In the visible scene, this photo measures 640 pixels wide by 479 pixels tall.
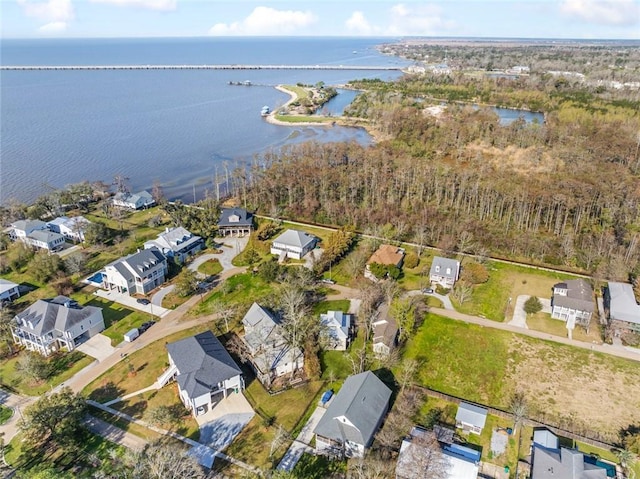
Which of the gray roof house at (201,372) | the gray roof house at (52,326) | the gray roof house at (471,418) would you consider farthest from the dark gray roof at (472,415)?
the gray roof house at (52,326)

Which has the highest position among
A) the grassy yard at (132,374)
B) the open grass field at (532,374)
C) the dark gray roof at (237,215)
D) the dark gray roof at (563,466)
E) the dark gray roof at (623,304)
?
the dark gray roof at (237,215)

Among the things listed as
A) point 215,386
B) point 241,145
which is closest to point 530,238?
point 215,386

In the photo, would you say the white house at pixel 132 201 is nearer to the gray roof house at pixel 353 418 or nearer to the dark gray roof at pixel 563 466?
the gray roof house at pixel 353 418

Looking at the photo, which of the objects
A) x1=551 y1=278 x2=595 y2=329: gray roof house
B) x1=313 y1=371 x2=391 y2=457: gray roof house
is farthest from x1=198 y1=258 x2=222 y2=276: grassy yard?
x1=551 y1=278 x2=595 y2=329: gray roof house

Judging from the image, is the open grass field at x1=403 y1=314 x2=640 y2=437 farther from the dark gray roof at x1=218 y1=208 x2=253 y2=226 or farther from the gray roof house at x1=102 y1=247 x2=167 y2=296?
the dark gray roof at x1=218 y1=208 x2=253 y2=226

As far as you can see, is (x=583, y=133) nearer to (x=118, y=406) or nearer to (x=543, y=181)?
(x=543, y=181)
